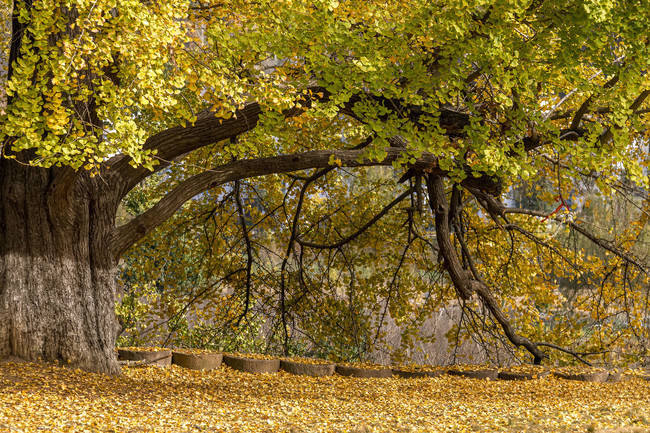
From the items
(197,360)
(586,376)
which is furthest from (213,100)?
(586,376)

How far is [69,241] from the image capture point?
5316mm

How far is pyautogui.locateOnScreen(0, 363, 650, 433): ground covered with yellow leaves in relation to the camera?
12.2 feet

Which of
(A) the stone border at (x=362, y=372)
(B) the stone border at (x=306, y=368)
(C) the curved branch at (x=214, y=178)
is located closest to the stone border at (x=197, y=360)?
(B) the stone border at (x=306, y=368)

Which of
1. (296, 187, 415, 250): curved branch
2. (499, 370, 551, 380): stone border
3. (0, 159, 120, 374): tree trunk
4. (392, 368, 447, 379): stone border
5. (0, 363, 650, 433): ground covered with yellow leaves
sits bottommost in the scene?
(0, 363, 650, 433): ground covered with yellow leaves

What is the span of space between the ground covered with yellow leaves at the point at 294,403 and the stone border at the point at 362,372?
0.21m

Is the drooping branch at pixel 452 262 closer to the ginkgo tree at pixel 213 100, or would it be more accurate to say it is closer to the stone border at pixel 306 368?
the ginkgo tree at pixel 213 100

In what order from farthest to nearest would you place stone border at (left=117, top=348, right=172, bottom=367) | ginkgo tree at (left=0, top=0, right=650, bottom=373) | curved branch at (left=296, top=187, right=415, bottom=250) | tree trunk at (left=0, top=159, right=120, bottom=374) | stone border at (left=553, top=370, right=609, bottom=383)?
1. curved branch at (left=296, top=187, right=415, bottom=250)
2. stone border at (left=553, top=370, right=609, bottom=383)
3. stone border at (left=117, top=348, right=172, bottom=367)
4. tree trunk at (left=0, top=159, right=120, bottom=374)
5. ginkgo tree at (left=0, top=0, right=650, bottom=373)

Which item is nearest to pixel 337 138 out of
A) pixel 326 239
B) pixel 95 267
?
pixel 326 239

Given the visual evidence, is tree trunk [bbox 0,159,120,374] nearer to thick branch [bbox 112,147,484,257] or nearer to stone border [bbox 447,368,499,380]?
thick branch [bbox 112,147,484,257]

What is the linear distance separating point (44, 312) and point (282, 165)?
2.40 metres

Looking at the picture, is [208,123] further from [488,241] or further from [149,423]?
[488,241]

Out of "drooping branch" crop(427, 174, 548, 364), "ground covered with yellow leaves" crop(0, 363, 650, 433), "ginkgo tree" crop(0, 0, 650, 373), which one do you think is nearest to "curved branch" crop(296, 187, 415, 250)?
"drooping branch" crop(427, 174, 548, 364)

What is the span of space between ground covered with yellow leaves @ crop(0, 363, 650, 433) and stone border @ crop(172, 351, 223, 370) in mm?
191

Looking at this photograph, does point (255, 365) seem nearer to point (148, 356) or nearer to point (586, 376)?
point (148, 356)
